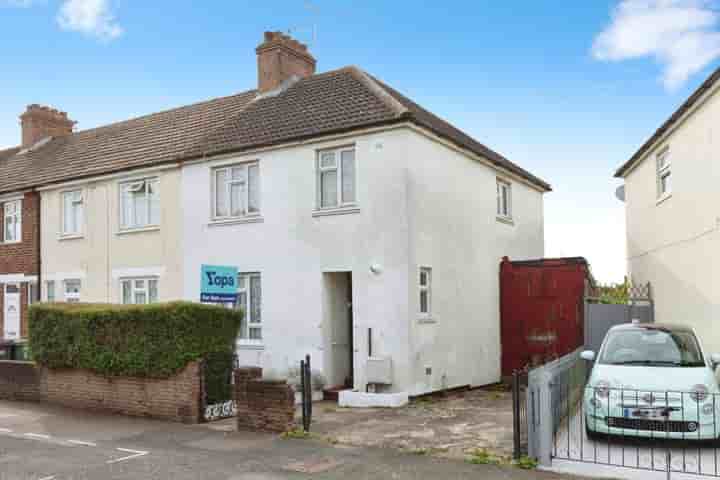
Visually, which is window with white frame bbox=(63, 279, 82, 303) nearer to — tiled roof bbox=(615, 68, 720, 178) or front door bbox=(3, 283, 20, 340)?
front door bbox=(3, 283, 20, 340)

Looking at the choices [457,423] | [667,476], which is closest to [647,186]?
[457,423]

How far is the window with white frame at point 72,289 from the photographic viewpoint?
784 inches

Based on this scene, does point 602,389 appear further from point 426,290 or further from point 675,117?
point 675,117

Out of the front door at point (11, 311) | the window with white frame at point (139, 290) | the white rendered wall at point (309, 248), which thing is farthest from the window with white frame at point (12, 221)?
the white rendered wall at point (309, 248)

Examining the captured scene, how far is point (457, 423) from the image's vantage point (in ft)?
37.6

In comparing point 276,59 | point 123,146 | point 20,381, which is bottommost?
point 20,381

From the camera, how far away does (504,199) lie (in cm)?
1988

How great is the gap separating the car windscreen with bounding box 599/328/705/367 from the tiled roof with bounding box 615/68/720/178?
14.2ft

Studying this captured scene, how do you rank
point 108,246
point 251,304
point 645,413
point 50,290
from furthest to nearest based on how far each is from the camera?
point 50,290 → point 108,246 → point 251,304 → point 645,413

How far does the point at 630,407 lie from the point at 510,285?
9.50 metres

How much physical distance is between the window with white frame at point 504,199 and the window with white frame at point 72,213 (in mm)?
12030

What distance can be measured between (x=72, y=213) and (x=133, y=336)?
31.0ft

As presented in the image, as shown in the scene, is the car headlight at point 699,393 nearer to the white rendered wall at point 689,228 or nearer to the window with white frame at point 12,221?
the white rendered wall at point 689,228

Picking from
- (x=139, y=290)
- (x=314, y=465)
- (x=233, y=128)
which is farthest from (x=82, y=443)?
(x=233, y=128)
